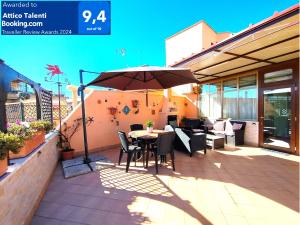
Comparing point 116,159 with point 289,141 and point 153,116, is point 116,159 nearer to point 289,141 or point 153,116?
point 153,116

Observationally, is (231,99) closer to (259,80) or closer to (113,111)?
(259,80)

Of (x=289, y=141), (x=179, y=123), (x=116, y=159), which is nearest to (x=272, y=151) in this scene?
(x=289, y=141)

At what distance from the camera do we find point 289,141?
527 cm

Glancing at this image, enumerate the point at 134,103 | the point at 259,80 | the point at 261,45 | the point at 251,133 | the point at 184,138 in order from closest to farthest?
the point at 261,45
the point at 184,138
the point at 259,80
the point at 251,133
the point at 134,103

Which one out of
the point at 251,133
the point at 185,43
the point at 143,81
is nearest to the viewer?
the point at 143,81

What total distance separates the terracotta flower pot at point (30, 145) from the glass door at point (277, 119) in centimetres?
640

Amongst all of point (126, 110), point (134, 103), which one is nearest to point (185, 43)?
point (134, 103)

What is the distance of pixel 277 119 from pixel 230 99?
6.41ft

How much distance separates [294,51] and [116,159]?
17.5 feet

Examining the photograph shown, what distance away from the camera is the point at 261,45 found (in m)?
3.71

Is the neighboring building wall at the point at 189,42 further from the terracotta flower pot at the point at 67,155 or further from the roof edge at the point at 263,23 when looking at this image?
the terracotta flower pot at the point at 67,155

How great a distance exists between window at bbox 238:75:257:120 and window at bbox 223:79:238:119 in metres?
0.24

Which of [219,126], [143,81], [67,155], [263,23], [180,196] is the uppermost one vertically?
[263,23]

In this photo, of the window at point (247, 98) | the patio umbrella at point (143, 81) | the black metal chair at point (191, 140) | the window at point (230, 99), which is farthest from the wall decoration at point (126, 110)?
the window at point (247, 98)
